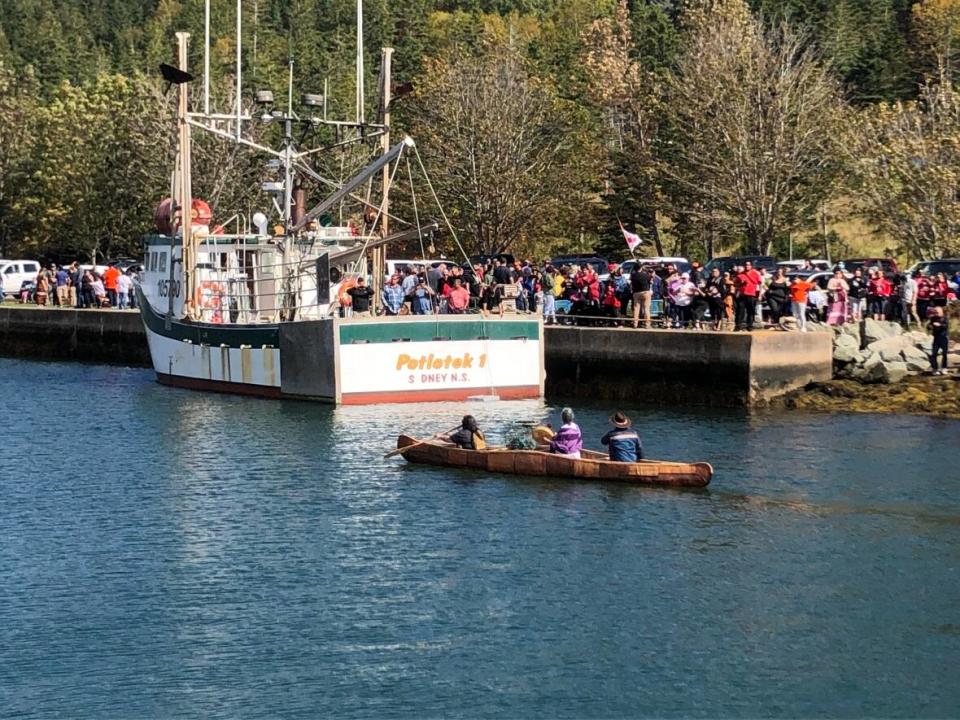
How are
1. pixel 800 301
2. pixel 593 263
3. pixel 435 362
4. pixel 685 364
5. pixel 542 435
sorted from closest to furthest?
pixel 542 435 < pixel 435 362 < pixel 685 364 < pixel 800 301 < pixel 593 263

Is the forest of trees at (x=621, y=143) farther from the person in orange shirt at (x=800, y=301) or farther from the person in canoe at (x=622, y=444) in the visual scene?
the person in canoe at (x=622, y=444)

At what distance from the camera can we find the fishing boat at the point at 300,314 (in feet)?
134

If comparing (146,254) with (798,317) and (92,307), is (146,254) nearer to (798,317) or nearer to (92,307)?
(92,307)

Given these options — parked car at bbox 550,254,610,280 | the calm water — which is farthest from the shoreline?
parked car at bbox 550,254,610,280

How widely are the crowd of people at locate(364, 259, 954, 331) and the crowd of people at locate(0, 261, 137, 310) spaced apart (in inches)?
663

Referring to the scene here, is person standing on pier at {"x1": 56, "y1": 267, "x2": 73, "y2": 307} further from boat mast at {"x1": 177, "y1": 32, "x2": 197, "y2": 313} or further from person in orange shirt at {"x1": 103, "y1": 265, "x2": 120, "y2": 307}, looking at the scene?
boat mast at {"x1": 177, "y1": 32, "x2": 197, "y2": 313}

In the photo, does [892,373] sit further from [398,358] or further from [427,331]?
[398,358]

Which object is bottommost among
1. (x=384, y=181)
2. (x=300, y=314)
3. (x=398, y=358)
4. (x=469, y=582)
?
(x=469, y=582)

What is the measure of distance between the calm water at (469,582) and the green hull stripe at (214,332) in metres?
5.60

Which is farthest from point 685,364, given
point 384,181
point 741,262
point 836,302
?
point 741,262

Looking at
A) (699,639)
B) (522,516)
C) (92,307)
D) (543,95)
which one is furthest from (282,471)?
(543,95)

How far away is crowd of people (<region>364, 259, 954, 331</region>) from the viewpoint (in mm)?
42906

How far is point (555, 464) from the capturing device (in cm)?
3123

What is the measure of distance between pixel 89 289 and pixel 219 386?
60.1 feet
